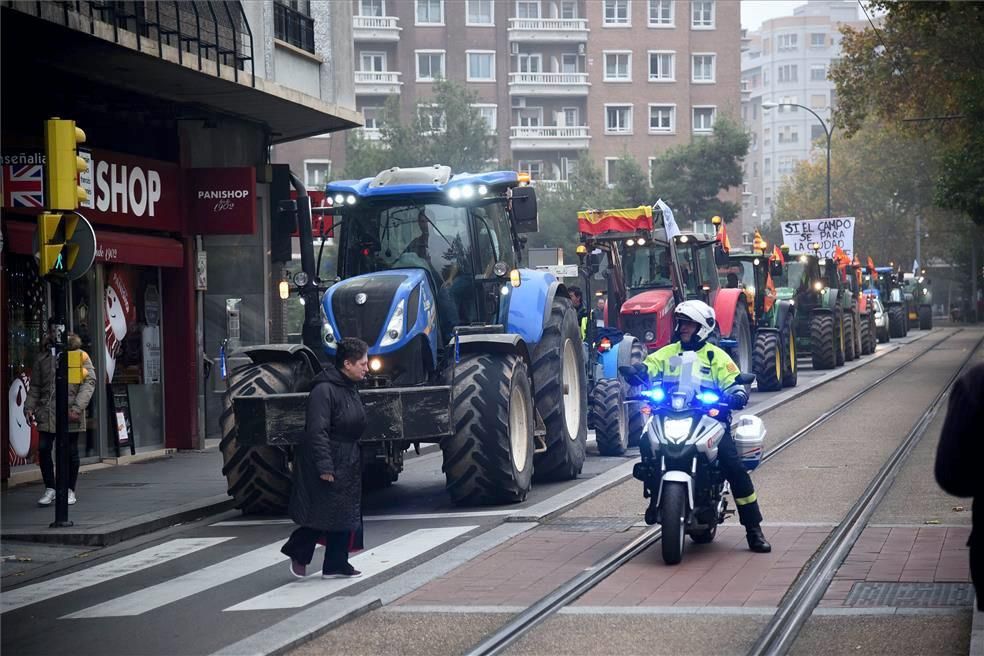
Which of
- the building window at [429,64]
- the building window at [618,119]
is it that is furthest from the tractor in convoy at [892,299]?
the building window at [429,64]

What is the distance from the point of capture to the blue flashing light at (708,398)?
1024cm

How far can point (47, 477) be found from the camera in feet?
46.5

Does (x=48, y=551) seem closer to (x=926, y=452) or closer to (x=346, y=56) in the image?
(x=926, y=452)

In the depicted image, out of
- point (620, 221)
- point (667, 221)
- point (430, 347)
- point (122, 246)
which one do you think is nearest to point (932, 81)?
point (667, 221)

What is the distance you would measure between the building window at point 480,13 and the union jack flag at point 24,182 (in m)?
62.8

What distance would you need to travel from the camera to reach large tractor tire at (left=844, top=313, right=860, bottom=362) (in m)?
38.3

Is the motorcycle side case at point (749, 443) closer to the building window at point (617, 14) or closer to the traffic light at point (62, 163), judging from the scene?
the traffic light at point (62, 163)

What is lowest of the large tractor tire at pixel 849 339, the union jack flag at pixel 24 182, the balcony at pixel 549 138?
the large tractor tire at pixel 849 339

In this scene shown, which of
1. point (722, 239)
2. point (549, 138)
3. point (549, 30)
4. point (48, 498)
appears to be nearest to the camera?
point (48, 498)

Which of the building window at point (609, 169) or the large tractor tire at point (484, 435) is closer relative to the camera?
the large tractor tire at point (484, 435)

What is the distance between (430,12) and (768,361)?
51467 mm

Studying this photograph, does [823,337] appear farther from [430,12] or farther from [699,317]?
[430,12]

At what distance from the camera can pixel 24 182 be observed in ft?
49.5

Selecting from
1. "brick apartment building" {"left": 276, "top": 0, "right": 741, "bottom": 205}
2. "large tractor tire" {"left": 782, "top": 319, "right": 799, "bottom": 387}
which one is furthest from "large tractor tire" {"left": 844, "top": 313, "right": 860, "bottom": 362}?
"brick apartment building" {"left": 276, "top": 0, "right": 741, "bottom": 205}
